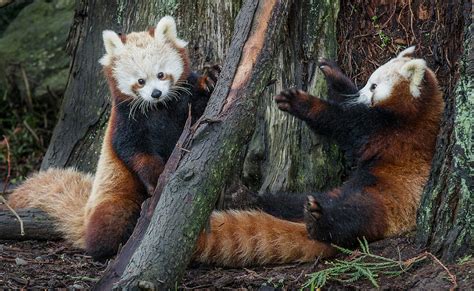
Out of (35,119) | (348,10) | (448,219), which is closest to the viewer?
(448,219)

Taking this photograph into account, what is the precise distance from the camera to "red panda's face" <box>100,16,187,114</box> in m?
5.43

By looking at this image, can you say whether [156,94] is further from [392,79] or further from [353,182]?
[392,79]

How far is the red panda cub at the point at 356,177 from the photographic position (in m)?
5.03

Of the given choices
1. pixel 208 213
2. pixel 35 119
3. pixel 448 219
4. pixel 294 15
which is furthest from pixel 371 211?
pixel 35 119

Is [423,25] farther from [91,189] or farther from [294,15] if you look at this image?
[91,189]

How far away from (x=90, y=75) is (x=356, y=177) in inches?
109

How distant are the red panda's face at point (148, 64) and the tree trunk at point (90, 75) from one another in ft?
2.13

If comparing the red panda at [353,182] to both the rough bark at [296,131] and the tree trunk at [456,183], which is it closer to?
the rough bark at [296,131]

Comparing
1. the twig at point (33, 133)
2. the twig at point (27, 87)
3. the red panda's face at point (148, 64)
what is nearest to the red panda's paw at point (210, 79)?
the red panda's face at point (148, 64)

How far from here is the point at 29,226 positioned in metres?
5.91

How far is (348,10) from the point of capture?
242 inches

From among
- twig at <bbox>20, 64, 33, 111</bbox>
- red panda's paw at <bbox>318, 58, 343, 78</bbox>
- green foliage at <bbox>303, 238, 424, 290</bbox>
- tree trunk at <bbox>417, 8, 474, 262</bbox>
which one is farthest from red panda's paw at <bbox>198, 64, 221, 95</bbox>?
twig at <bbox>20, 64, 33, 111</bbox>

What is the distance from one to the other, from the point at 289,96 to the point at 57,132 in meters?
2.58

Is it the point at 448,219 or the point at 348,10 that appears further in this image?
the point at 348,10
